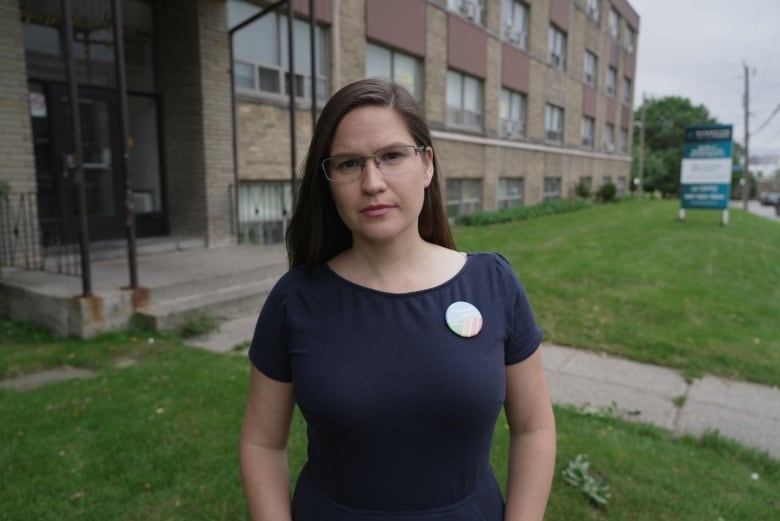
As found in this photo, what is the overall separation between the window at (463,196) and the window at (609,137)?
1840 cm

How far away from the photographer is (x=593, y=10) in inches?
1179

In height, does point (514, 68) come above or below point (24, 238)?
above

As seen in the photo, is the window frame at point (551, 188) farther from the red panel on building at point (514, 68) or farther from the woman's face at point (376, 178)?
the woman's face at point (376, 178)

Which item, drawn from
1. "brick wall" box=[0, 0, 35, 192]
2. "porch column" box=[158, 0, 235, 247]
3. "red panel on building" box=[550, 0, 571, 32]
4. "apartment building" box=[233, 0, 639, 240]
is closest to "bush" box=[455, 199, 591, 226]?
"apartment building" box=[233, 0, 639, 240]

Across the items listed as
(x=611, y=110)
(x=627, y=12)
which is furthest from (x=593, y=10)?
(x=627, y=12)

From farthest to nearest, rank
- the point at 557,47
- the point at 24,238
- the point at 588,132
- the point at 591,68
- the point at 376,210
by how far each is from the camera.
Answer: the point at 588,132 → the point at 591,68 → the point at 557,47 → the point at 24,238 → the point at 376,210

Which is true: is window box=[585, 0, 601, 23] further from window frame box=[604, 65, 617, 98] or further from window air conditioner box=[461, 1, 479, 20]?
window air conditioner box=[461, 1, 479, 20]

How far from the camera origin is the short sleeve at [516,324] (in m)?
1.53

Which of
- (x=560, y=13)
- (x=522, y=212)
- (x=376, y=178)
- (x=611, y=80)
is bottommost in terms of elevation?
(x=522, y=212)

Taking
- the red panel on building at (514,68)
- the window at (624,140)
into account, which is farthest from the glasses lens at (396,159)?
the window at (624,140)

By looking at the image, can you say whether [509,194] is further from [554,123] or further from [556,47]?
[556,47]

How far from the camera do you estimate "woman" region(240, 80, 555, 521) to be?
139 cm

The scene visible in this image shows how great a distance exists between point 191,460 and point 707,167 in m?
16.4

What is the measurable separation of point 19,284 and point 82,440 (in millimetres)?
3692
